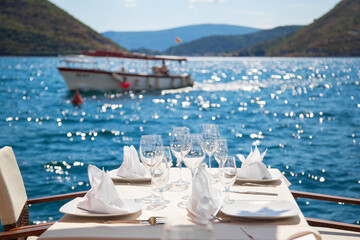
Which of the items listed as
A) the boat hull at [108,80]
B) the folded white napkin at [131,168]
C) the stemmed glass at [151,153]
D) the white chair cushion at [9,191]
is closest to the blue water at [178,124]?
the boat hull at [108,80]

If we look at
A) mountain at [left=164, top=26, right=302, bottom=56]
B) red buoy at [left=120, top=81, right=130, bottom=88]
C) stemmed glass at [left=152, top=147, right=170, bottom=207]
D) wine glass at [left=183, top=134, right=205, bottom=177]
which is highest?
mountain at [left=164, top=26, right=302, bottom=56]

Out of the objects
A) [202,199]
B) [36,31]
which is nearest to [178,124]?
[202,199]

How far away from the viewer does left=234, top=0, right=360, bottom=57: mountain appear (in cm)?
9175

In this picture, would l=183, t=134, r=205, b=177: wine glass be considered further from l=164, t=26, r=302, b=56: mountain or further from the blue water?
l=164, t=26, r=302, b=56: mountain

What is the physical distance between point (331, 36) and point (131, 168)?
10425 cm

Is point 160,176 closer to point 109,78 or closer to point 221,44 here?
point 109,78

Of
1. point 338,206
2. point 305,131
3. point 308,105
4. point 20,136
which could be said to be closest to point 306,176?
point 338,206

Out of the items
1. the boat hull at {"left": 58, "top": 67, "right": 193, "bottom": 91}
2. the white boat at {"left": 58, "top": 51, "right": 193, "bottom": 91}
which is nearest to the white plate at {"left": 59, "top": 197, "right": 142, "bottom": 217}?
the white boat at {"left": 58, "top": 51, "right": 193, "bottom": 91}

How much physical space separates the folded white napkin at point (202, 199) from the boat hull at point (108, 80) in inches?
1006

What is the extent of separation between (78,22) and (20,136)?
111 meters

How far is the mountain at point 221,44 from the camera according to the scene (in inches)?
5812

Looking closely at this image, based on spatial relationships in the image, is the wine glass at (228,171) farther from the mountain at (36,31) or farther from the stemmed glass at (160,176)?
the mountain at (36,31)

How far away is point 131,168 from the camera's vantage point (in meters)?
2.58

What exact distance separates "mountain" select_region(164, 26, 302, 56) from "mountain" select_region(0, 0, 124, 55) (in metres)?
59.9
